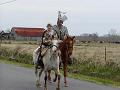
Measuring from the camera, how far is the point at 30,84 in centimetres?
1644

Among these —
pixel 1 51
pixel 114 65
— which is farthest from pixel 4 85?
pixel 1 51

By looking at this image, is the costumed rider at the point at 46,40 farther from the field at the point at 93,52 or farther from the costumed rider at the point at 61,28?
the field at the point at 93,52

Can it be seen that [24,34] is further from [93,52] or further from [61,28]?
[61,28]

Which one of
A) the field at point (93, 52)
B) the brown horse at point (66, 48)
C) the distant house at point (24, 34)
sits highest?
the distant house at point (24, 34)

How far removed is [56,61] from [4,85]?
8.06 feet

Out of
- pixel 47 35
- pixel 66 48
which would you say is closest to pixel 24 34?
pixel 66 48

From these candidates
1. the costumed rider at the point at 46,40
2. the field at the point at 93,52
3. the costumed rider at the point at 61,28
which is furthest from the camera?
the field at the point at 93,52

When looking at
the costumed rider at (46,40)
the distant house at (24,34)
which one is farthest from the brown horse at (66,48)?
the distant house at (24,34)

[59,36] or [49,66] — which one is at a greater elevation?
[59,36]

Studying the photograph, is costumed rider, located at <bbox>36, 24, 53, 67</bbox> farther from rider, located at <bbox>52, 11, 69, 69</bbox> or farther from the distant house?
the distant house

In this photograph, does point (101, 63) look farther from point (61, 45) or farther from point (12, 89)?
point (12, 89)

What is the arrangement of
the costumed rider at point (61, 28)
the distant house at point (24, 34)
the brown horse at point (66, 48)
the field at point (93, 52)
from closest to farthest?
the costumed rider at point (61, 28) → the brown horse at point (66, 48) → the field at point (93, 52) → the distant house at point (24, 34)

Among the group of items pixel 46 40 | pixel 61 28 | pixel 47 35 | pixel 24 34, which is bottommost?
pixel 46 40

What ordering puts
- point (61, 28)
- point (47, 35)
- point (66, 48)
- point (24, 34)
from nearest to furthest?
point (47, 35) < point (61, 28) < point (66, 48) < point (24, 34)
